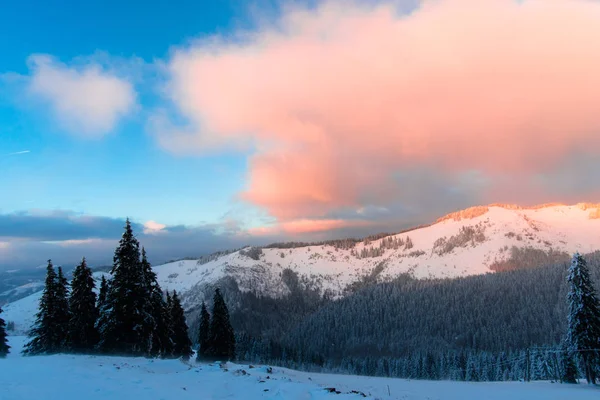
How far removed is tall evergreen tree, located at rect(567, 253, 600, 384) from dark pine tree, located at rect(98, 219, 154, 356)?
142ft

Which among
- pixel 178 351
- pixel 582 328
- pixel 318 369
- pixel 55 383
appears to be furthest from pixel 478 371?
pixel 55 383

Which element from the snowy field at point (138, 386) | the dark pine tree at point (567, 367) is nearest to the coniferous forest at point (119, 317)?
the snowy field at point (138, 386)

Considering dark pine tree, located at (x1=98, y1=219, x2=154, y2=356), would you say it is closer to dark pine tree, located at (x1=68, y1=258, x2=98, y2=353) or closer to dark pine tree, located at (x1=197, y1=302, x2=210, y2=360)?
dark pine tree, located at (x1=68, y1=258, x2=98, y2=353)

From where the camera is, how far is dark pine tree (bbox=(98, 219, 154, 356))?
116ft

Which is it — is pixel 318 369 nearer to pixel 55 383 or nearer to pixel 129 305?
pixel 129 305

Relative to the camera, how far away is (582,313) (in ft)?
122

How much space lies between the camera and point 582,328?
3706 centimetres

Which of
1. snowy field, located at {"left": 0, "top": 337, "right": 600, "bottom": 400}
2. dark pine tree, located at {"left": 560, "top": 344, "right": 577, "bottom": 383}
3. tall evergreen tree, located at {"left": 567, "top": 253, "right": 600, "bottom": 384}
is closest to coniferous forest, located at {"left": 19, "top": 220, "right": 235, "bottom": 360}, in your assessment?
snowy field, located at {"left": 0, "top": 337, "right": 600, "bottom": 400}

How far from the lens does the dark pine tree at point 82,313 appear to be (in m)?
42.9

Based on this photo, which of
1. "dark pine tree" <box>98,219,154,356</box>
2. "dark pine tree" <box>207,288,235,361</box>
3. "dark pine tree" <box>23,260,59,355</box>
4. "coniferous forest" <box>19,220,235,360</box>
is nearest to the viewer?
"dark pine tree" <box>98,219,154,356</box>

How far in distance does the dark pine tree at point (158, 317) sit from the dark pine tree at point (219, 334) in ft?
20.9

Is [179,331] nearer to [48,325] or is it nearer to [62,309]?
[62,309]

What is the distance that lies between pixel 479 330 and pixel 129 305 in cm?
19920

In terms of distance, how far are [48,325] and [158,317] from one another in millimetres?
12628
